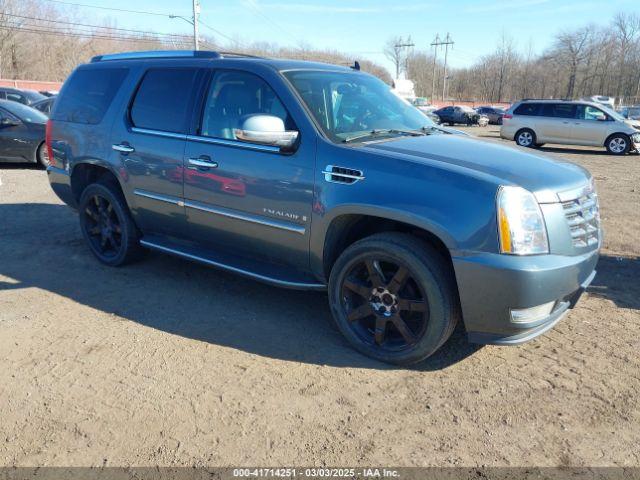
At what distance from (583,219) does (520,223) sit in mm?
612

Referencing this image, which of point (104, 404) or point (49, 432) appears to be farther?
point (104, 404)

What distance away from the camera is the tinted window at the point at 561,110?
18.1m

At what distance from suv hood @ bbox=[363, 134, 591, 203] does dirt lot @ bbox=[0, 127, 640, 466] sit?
1.18 m

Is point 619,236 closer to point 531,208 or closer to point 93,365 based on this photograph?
point 531,208

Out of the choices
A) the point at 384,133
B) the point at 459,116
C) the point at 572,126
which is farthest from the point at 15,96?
the point at 459,116

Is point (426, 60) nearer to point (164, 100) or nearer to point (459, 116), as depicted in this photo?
point (459, 116)

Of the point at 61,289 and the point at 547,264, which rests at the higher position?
the point at 547,264

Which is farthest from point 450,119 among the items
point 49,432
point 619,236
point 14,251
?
point 49,432

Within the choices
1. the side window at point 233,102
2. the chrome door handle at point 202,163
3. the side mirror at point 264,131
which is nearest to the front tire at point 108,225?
the chrome door handle at point 202,163

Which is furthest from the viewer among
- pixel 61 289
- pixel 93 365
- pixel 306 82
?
pixel 61 289

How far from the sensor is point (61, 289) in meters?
4.66

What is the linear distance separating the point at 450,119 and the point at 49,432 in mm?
37913

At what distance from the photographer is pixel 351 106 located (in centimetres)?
405

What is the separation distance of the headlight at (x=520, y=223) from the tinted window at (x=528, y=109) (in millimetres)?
17655
